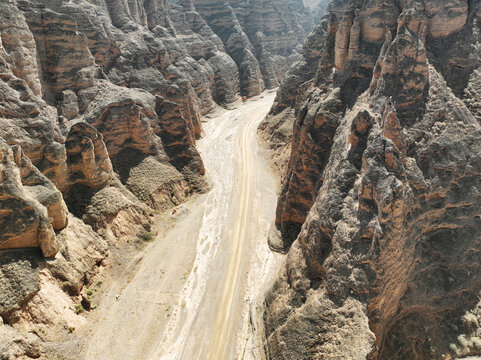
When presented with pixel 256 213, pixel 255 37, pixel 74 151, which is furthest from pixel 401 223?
pixel 255 37

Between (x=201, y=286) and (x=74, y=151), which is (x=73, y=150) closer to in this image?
(x=74, y=151)

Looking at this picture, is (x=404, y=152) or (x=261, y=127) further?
(x=261, y=127)

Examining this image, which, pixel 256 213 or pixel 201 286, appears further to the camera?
pixel 256 213

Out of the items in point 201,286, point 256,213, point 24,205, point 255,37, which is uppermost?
point 255,37

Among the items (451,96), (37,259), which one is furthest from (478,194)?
(37,259)

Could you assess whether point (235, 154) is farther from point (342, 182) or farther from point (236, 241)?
point (342, 182)
